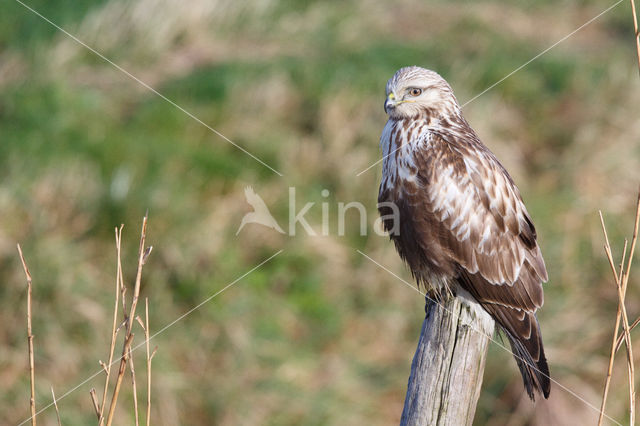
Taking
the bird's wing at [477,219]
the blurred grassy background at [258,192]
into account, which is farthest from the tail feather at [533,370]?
the blurred grassy background at [258,192]

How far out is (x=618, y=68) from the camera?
898 cm

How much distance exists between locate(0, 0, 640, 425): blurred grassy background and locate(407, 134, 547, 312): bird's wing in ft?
7.96

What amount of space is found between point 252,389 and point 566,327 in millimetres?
2751

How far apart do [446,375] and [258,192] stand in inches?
166

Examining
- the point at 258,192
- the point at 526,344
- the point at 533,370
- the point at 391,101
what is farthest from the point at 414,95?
the point at 258,192

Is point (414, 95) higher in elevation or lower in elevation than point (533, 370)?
higher

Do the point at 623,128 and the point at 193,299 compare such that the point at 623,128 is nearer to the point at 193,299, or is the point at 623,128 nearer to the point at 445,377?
the point at 193,299

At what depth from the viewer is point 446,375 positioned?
109 inches

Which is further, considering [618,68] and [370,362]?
[618,68]

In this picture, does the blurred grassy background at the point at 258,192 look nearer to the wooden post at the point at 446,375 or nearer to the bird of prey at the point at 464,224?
the bird of prey at the point at 464,224

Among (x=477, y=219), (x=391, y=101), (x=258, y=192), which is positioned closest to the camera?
(x=477, y=219)

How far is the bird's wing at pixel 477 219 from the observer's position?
351cm

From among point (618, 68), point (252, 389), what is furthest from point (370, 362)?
point (618, 68)

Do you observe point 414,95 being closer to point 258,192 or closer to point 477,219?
point 477,219
